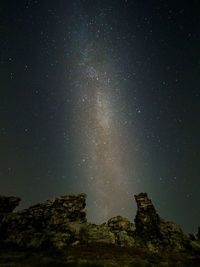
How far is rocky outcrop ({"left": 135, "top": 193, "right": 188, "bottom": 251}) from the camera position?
104ft

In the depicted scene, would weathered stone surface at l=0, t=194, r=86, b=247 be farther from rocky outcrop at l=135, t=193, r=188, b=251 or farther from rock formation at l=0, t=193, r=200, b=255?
rocky outcrop at l=135, t=193, r=188, b=251

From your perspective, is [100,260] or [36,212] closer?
[100,260]

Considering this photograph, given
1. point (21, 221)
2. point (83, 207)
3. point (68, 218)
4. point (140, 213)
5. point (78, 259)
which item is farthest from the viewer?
point (140, 213)

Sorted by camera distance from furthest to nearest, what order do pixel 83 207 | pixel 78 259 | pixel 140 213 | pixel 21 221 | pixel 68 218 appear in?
1. pixel 140 213
2. pixel 83 207
3. pixel 68 218
4. pixel 21 221
5. pixel 78 259

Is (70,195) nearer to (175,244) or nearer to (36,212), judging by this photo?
(36,212)

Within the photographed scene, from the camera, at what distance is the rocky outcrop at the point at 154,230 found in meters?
31.8

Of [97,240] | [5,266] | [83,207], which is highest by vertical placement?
[83,207]

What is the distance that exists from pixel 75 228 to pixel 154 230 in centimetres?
1871

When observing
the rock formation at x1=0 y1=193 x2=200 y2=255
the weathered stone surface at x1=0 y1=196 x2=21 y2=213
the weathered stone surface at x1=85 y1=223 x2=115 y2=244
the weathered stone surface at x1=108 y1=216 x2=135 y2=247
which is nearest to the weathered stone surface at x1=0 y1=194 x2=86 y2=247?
the rock formation at x1=0 y1=193 x2=200 y2=255

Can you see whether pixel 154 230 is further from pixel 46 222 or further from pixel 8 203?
pixel 8 203

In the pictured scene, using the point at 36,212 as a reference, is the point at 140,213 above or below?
above

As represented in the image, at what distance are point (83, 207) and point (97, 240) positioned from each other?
8.66 meters

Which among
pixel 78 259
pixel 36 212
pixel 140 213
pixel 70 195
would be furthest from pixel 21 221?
pixel 140 213

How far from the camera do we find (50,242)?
2412cm
